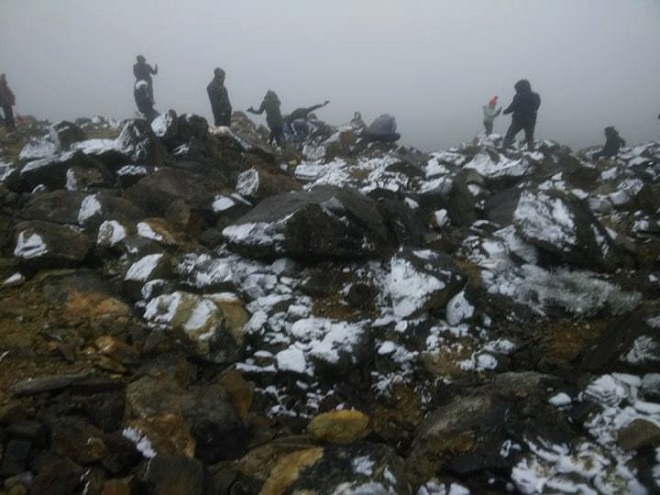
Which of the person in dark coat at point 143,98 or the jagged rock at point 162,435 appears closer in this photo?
the jagged rock at point 162,435

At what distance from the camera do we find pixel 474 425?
3324 mm

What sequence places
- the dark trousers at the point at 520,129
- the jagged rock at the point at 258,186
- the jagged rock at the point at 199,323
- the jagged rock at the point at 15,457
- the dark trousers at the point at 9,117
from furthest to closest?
the dark trousers at the point at 9,117, the dark trousers at the point at 520,129, the jagged rock at the point at 258,186, the jagged rock at the point at 199,323, the jagged rock at the point at 15,457

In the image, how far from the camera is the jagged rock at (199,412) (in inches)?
127

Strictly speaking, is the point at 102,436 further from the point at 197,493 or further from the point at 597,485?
the point at 597,485

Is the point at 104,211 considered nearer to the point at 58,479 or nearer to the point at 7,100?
the point at 58,479

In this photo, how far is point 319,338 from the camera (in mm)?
4488

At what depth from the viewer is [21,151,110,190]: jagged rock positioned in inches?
285

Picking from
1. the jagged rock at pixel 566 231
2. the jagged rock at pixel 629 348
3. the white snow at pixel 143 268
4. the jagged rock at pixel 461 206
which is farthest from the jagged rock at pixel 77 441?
the jagged rock at pixel 461 206

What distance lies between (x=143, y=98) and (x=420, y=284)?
11.5m

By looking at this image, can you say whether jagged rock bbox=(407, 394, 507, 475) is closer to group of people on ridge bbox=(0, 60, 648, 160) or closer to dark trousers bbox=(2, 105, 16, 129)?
group of people on ridge bbox=(0, 60, 648, 160)

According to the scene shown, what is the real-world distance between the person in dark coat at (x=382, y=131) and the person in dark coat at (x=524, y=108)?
3.22m

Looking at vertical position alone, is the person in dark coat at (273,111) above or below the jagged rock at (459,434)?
above

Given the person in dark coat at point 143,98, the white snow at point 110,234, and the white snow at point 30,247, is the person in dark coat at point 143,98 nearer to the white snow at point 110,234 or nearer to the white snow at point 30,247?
the white snow at point 110,234

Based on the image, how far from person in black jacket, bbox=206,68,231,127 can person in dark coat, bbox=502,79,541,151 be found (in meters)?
7.86
